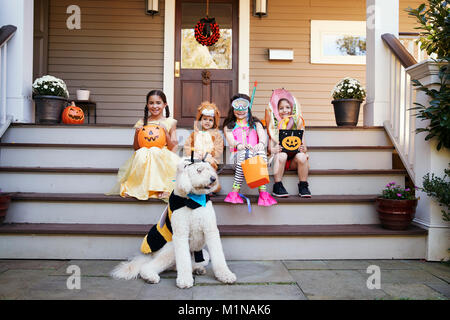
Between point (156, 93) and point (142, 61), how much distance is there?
2611 millimetres

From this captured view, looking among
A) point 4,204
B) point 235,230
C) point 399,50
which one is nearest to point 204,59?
point 399,50

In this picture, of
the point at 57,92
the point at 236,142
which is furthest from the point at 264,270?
the point at 57,92

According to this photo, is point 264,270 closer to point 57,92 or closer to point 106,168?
point 106,168

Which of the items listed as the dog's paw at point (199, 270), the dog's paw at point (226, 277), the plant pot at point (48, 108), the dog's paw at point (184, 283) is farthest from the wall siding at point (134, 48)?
the dog's paw at point (184, 283)

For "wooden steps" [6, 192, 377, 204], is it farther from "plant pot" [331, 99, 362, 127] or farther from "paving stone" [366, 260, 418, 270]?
"plant pot" [331, 99, 362, 127]

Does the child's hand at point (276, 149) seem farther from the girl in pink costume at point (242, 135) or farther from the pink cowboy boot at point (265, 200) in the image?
the pink cowboy boot at point (265, 200)

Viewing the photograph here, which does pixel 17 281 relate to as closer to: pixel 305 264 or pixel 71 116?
pixel 305 264

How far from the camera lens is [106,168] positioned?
3.35 metres

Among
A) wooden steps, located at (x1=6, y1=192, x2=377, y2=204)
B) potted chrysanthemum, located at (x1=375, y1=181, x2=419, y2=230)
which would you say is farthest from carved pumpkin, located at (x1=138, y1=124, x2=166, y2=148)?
potted chrysanthemum, located at (x1=375, y1=181, x2=419, y2=230)

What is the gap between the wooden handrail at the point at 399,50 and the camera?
346 centimetres

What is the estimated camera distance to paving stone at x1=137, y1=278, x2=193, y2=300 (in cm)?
207

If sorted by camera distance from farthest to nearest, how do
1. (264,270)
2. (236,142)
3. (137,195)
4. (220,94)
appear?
(220,94)
(236,142)
(137,195)
(264,270)

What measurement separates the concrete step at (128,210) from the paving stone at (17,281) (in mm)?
595

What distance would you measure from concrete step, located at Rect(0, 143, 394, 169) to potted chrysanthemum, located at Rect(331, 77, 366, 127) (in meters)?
0.72
